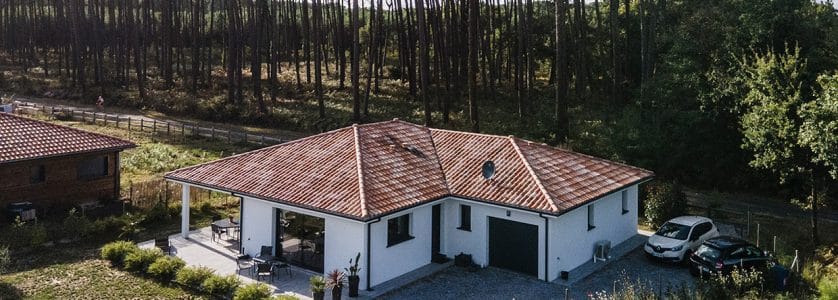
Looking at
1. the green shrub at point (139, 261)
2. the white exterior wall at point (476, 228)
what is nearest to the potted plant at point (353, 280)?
the white exterior wall at point (476, 228)

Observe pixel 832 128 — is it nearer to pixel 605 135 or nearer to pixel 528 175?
pixel 528 175

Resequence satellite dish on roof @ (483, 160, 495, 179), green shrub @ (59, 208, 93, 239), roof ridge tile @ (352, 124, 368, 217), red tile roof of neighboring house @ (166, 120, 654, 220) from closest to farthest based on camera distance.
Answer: roof ridge tile @ (352, 124, 368, 217)
red tile roof of neighboring house @ (166, 120, 654, 220)
satellite dish on roof @ (483, 160, 495, 179)
green shrub @ (59, 208, 93, 239)

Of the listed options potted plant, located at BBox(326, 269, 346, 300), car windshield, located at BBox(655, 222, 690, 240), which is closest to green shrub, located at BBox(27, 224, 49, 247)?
potted plant, located at BBox(326, 269, 346, 300)

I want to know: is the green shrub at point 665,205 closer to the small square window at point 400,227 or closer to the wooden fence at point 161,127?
the small square window at point 400,227

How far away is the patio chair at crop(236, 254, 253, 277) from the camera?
19.5 meters

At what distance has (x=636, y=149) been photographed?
2970cm

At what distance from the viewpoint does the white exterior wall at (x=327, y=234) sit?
17930mm

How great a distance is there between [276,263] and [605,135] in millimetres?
20254

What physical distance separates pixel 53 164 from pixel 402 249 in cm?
1552

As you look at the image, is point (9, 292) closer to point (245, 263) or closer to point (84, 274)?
point (84, 274)

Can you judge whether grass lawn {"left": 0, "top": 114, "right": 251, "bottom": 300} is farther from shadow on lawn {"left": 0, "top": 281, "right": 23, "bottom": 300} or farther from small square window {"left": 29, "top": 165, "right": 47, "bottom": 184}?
small square window {"left": 29, "top": 165, "right": 47, "bottom": 184}

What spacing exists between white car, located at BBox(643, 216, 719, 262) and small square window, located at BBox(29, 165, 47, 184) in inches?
887

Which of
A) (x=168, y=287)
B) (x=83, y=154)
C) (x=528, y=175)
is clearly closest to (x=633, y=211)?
(x=528, y=175)

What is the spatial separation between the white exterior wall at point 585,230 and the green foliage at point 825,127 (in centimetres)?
588
